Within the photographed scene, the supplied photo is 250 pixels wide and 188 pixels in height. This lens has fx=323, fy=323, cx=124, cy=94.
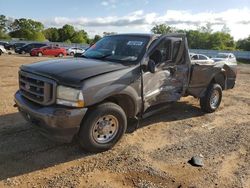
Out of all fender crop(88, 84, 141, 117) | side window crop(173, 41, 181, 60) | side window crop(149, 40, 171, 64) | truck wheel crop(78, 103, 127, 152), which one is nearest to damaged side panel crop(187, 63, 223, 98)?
side window crop(173, 41, 181, 60)

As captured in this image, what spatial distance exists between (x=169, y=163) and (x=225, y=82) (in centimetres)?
453

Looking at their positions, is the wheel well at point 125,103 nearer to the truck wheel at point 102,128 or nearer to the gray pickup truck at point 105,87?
the gray pickup truck at point 105,87

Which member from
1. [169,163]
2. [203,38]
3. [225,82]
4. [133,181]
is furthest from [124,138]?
[203,38]

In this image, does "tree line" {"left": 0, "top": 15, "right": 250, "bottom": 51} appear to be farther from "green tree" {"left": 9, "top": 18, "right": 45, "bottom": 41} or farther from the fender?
the fender

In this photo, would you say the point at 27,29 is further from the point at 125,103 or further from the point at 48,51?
the point at 125,103

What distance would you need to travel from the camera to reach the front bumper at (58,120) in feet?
15.8

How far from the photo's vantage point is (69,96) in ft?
→ 16.1

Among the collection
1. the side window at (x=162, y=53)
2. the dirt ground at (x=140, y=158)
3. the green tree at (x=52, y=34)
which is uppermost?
the green tree at (x=52, y=34)

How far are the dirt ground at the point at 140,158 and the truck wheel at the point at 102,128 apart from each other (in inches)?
7.3

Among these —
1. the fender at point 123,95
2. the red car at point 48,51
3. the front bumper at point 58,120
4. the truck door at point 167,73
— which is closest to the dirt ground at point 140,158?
the front bumper at point 58,120

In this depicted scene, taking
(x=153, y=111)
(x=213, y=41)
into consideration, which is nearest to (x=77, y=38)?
(x=213, y=41)

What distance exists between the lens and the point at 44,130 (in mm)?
4984

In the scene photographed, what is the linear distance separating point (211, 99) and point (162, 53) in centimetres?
256

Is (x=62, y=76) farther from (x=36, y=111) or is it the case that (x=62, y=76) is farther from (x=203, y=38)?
(x=203, y=38)
